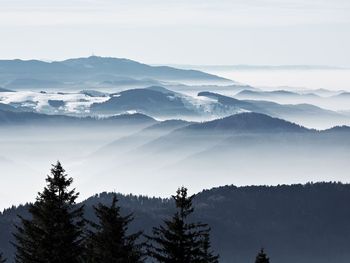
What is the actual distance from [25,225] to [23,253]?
103cm

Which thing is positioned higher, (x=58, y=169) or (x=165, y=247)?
(x=58, y=169)

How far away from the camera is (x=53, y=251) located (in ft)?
114

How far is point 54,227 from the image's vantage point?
3522 centimetres

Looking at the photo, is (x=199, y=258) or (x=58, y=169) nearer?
(x=199, y=258)

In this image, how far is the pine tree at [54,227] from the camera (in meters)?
35.0

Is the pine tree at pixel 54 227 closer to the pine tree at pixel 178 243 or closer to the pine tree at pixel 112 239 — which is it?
the pine tree at pixel 112 239

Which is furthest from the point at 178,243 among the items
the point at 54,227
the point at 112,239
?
the point at 54,227

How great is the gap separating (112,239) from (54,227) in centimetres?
204

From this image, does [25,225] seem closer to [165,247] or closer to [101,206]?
[101,206]

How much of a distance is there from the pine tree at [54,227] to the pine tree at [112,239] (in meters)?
0.83

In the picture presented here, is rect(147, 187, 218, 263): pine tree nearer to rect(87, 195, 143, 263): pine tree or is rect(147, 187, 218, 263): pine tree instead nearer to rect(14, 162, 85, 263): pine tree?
rect(87, 195, 143, 263): pine tree

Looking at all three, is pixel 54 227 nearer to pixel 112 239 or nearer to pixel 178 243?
pixel 112 239

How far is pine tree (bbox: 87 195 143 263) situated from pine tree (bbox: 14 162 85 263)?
0.83 m

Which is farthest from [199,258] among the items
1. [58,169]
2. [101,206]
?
[58,169]
